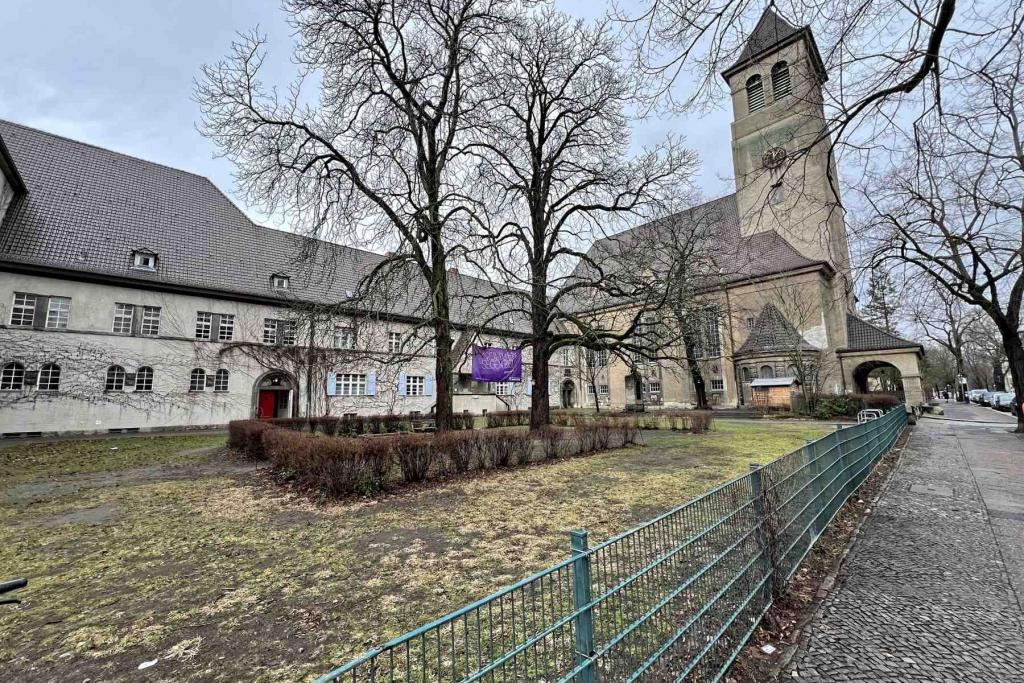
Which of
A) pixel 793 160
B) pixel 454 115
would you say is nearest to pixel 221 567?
pixel 793 160

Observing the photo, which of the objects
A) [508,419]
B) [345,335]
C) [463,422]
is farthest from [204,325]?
[508,419]

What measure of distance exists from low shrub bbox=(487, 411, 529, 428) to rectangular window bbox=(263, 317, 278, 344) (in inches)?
526

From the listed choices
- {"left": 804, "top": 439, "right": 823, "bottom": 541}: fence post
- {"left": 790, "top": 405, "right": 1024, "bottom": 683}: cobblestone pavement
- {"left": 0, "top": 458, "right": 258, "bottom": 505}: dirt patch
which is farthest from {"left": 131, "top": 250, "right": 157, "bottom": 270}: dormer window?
{"left": 790, "top": 405, "right": 1024, "bottom": 683}: cobblestone pavement

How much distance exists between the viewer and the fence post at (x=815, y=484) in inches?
190

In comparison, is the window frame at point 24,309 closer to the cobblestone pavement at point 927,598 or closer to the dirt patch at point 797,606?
the dirt patch at point 797,606

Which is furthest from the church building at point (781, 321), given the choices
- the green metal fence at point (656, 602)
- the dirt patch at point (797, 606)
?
the green metal fence at point (656, 602)

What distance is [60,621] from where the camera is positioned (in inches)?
149

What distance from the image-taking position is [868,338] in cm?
3038

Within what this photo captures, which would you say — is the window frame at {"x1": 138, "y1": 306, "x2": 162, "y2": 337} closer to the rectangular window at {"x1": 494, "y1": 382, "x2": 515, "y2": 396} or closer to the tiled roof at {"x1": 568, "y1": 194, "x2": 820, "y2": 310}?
the tiled roof at {"x1": 568, "y1": 194, "x2": 820, "y2": 310}

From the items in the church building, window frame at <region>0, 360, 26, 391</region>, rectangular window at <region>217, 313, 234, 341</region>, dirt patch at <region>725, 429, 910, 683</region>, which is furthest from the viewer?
the church building

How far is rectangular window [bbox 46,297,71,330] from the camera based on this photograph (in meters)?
18.7

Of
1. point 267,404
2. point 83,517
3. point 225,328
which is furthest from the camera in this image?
point 267,404

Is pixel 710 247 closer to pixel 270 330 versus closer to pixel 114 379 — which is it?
pixel 270 330

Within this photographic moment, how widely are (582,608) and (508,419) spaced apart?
20113 millimetres
